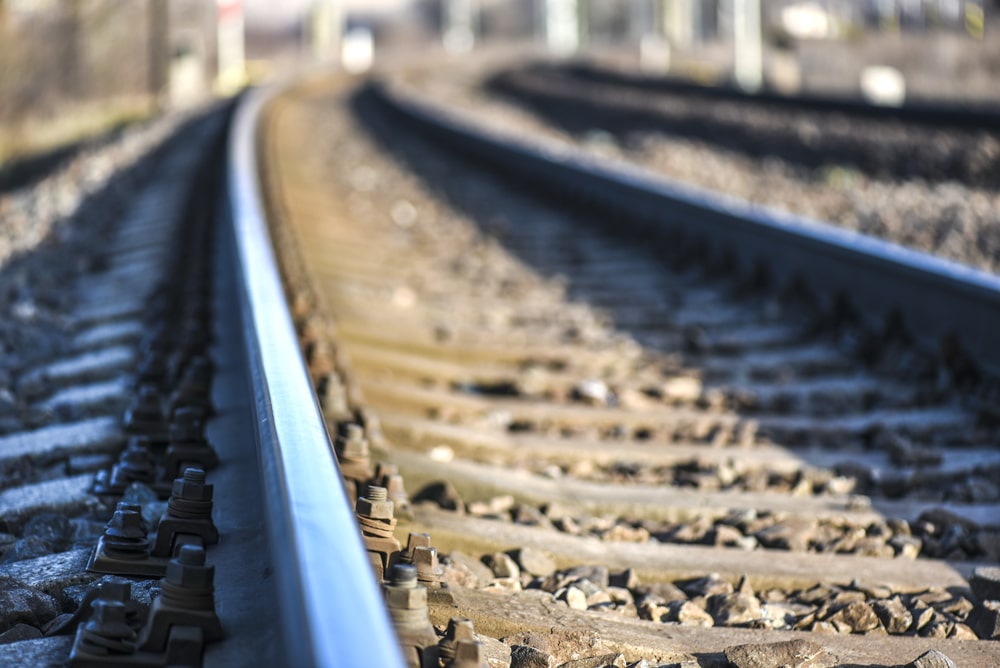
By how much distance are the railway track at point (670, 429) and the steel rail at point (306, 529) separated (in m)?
0.19

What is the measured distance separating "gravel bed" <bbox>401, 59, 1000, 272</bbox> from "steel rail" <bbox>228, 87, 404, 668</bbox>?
3794mm

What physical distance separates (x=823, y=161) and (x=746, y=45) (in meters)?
20.0

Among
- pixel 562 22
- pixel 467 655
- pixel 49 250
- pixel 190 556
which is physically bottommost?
pixel 49 250

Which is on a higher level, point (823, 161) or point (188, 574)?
point (188, 574)

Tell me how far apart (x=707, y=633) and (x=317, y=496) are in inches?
34.2

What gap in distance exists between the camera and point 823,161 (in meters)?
10.5

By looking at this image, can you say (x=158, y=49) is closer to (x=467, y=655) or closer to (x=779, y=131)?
(x=779, y=131)

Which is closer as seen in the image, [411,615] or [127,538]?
[411,615]

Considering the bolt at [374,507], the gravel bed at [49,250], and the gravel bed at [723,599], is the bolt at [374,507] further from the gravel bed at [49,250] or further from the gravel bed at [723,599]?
the gravel bed at [49,250]

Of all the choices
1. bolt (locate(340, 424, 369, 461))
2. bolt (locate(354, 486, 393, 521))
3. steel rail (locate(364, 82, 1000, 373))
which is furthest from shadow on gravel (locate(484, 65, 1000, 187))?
bolt (locate(354, 486, 393, 521))

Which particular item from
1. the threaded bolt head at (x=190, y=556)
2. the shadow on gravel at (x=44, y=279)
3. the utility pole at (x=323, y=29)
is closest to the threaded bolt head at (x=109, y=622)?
the threaded bolt head at (x=190, y=556)

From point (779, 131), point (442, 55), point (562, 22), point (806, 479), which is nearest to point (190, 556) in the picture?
point (806, 479)

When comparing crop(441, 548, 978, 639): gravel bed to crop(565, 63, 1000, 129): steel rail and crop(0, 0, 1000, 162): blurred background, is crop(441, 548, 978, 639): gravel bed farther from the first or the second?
crop(0, 0, 1000, 162): blurred background

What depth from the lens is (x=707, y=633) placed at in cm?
232
